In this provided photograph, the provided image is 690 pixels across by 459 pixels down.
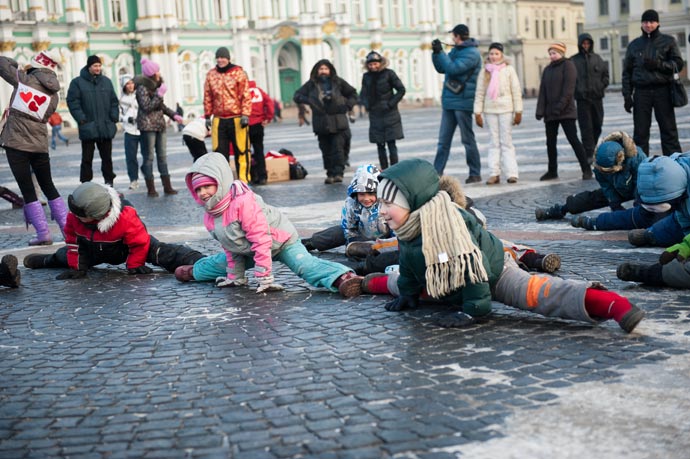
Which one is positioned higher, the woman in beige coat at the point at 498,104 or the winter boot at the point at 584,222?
the woman in beige coat at the point at 498,104

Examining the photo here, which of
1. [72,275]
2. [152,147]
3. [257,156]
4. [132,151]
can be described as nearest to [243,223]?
[72,275]

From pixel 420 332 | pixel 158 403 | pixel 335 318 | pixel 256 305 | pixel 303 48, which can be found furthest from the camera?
pixel 303 48

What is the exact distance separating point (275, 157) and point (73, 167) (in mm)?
8666

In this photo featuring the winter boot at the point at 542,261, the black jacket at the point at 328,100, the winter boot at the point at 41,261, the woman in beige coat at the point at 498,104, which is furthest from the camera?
the black jacket at the point at 328,100

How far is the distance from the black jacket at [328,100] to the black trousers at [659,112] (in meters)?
4.00

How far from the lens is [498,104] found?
12.8 m

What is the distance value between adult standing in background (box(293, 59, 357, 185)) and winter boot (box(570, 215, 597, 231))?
20.1 ft

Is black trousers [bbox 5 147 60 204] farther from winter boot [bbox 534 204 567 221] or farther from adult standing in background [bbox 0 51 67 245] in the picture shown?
winter boot [bbox 534 204 567 221]

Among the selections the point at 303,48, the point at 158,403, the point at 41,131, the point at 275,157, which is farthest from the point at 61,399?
the point at 303,48

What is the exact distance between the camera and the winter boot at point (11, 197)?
41.1 ft

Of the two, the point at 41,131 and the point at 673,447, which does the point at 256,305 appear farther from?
the point at 41,131

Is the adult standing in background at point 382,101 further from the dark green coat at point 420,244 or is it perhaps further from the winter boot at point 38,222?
the dark green coat at point 420,244

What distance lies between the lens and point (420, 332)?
5352mm

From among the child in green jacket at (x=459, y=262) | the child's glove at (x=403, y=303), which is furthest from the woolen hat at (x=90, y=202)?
the child in green jacket at (x=459, y=262)
